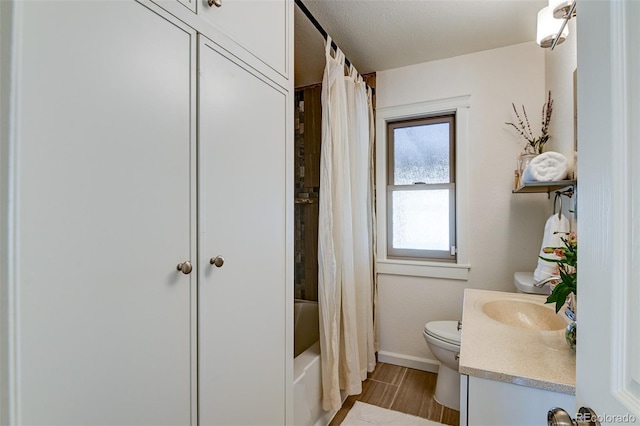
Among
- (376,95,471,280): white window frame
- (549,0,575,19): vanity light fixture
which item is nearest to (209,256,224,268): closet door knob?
(549,0,575,19): vanity light fixture

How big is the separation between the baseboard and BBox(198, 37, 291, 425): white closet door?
4.96 ft

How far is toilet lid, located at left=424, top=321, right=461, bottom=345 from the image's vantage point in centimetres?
185

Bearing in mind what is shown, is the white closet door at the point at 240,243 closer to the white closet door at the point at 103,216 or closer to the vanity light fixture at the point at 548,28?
the white closet door at the point at 103,216

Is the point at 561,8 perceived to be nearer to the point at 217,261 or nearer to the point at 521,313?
the point at 521,313

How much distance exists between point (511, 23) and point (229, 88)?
6.30 feet

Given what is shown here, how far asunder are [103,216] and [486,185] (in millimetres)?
2319

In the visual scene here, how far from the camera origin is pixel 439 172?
2.46 metres

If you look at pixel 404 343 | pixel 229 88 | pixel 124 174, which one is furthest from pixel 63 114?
pixel 404 343

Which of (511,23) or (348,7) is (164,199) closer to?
(348,7)

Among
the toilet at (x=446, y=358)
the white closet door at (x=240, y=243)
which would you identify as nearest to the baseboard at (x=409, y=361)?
the toilet at (x=446, y=358)

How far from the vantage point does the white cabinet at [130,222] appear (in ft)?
1.82

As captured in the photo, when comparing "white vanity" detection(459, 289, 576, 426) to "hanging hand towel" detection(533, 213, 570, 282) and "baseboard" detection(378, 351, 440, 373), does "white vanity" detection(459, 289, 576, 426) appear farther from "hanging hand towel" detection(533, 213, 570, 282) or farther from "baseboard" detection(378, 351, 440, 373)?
"baseboard" detection(378, 351, 440, 373)

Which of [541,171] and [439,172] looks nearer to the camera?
[541,171]

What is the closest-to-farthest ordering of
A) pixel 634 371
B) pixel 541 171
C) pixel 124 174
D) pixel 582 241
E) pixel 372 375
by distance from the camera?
pixel 634 371 → pixel 582 241 → pixel 124 174 → pixel 541 171 → pixel 372 375
